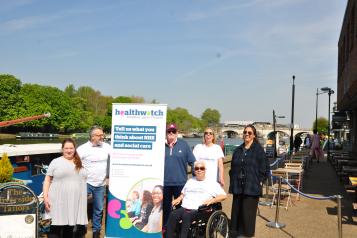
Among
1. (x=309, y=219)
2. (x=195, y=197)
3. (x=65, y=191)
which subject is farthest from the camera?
(x=309, y=219)

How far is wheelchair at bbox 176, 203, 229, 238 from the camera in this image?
5.41 metres

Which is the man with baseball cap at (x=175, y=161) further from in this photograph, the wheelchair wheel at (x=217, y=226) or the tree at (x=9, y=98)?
the tree at (x=9, y=98)

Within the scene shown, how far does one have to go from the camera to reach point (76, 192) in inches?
206

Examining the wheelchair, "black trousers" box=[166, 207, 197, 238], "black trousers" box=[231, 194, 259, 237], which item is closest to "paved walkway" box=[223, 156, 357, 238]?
"black trousers" box=[231, 194, 259, 237]

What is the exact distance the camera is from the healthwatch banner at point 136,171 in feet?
20.1

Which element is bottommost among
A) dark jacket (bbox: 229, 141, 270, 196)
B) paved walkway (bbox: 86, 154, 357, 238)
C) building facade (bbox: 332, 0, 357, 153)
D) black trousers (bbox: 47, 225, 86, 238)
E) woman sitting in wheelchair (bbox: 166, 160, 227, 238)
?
paved walkway (bbox: 86, 154, 357, 238)

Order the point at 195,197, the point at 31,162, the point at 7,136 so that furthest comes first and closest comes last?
1. the point at 7,136
2. the point at 31,162
3. the point at 195,197

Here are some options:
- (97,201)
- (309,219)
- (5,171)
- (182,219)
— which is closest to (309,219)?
(309,219)

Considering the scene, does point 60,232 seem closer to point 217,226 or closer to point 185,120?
point 217,226

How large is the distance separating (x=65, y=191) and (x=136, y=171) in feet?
4.24

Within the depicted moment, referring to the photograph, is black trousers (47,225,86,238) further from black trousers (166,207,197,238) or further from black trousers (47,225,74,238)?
black trousers (166,207,197,238)

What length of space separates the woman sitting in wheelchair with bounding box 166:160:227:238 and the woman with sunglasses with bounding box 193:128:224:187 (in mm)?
1093

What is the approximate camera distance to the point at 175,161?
6.21 metres

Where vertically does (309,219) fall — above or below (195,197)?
below
